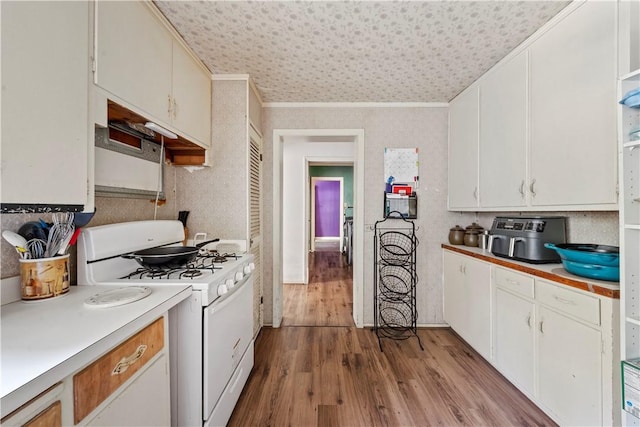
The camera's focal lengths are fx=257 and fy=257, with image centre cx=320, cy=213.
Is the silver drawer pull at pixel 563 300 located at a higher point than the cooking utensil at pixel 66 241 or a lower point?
lower

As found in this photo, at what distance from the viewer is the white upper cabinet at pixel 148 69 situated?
1.11m

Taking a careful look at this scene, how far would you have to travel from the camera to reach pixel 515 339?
173cm

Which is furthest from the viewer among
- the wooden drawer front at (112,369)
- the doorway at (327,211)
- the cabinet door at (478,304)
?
the doorway at (327,211)

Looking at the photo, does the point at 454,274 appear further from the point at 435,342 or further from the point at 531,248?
the point at 531,248

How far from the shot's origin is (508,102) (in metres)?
1.89

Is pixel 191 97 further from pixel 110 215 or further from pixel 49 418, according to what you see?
pixel 49 418

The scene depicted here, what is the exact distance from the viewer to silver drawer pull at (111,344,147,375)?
0.81 m

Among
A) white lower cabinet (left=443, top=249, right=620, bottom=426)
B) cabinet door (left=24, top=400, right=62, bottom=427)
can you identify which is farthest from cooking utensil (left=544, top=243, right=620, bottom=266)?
cabinet door (left=24, top=400, right=62, bottom=427)

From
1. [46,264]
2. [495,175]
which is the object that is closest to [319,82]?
[495,175]

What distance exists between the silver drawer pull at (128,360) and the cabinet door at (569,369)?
6.51ft

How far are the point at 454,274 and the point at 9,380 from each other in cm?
278

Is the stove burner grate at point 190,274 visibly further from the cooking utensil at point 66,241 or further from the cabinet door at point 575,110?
the cabinet door at point 575,110

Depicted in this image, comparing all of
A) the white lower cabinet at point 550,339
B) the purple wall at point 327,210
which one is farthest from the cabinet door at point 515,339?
the purple wall at point 327,210

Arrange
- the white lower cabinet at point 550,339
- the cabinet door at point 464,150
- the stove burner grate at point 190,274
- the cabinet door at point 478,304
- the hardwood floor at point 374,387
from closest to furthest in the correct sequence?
the white lower cabinet at point 550,339
the stove burner grate at point 190,274
the hardwood floor at point 374,387
the cabinet door at point 478,304
the cabinet door at point 464,150
